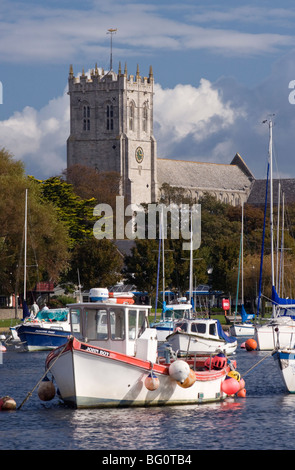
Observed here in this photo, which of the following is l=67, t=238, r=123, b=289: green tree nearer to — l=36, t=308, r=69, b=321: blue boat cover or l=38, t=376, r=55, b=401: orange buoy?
l=36, t=308, r=69, b=321: blue boat cover

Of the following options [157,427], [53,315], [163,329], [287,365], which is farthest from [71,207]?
[157,427]

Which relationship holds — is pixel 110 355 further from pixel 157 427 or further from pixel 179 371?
pixel 157 427

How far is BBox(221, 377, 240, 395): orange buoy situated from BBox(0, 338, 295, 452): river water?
0.47 meters

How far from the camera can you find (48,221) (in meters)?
89.3

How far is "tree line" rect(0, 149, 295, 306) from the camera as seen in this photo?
3474 inches

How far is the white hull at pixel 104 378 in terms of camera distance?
37.0 metres

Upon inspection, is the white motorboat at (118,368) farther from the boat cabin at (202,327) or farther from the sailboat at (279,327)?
the boat cabin at (202,327)

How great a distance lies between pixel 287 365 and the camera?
43.8 metres

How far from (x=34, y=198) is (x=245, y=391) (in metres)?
49.7

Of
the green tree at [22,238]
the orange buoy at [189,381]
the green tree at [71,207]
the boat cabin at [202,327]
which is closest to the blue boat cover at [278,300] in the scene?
the boat cabin at [202,327]

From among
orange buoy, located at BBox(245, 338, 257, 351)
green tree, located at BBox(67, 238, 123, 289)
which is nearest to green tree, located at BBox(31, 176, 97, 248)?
green tree, located at BBox(67, 238, 123, 289)

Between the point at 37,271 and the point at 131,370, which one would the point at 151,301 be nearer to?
the point at 37,271

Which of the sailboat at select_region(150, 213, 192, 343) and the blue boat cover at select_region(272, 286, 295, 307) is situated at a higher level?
the blue boat cover at select_region(272, 286, 295, 307)

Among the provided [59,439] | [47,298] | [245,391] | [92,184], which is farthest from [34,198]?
[92,184]
